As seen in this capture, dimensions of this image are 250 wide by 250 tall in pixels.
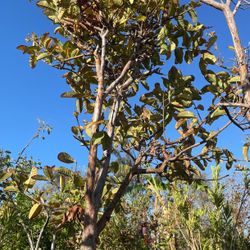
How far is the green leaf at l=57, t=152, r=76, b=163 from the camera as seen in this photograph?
1975 mm

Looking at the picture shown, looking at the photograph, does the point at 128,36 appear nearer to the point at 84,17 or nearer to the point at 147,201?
the point at 84,17

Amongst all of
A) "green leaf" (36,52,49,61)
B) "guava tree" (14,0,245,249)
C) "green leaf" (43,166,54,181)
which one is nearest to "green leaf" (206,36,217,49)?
"guava tree" (14,0,245,249)

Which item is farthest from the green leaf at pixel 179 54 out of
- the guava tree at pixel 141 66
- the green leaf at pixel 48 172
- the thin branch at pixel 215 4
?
the thin branch at pixel 215 4

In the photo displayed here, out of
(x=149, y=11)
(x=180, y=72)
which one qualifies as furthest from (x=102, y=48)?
(x=180, y=72)

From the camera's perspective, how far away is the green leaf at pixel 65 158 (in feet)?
6.48

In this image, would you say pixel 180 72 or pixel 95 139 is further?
pixel 180 72

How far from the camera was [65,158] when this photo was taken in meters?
2.00

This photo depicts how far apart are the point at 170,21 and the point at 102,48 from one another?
1.68ft

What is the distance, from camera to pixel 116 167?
2.40 m

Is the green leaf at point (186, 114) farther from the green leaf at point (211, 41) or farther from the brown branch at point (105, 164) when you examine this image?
the green leaf at point (211, 41)

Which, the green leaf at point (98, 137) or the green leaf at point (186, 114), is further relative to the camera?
the green leaf at point (186, 114)

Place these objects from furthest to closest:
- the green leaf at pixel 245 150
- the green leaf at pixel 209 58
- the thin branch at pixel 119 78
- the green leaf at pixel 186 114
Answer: the green leaf at pixel 245 150
the green leaf at pixel 209 58
the green leaf at pixel 186 114
the thin branch at pixel 119 78

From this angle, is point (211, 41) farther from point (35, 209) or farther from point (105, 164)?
point (35, 209)

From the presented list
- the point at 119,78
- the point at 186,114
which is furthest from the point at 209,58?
the point at 119,78
